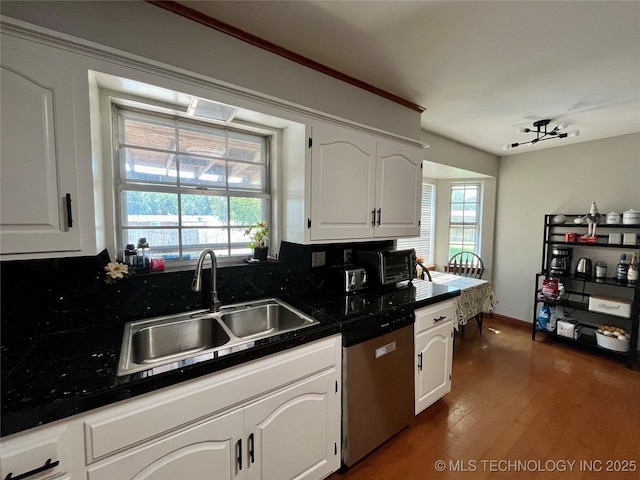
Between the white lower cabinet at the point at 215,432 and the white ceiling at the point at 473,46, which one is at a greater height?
the white ceiling at the point at 473,46

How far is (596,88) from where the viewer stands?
2.00 m

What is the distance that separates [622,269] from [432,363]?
2631 millimetres

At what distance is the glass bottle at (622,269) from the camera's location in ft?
9.55

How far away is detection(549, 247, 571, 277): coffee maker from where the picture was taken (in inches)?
129

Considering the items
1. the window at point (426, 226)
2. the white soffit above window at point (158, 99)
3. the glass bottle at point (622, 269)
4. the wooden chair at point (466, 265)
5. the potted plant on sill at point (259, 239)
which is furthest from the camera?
the window at point (426, 226)

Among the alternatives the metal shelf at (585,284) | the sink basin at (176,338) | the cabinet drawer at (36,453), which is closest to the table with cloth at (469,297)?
the metal shelf at (585,284)

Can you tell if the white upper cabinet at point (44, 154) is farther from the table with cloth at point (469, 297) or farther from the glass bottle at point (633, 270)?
the glass bottle at point (633, 270)

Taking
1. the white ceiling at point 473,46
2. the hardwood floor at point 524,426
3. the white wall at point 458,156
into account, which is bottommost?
the hardwood floor at point 524,426

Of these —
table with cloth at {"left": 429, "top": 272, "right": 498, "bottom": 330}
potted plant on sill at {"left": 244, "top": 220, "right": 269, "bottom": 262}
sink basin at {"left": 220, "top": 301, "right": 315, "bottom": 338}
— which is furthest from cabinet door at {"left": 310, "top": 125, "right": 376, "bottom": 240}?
table with cloth at {"left": 429, "top": 272, "right": 498, "bottom": 330}

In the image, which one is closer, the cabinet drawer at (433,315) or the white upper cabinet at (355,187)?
the white upper cabinet at (355,187)

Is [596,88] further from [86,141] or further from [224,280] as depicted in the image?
[86,141]

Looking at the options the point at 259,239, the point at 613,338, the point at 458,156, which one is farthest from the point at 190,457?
the point at 613,338

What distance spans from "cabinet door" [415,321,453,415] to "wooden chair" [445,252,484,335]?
2.27 m

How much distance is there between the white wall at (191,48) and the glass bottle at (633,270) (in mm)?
3259
